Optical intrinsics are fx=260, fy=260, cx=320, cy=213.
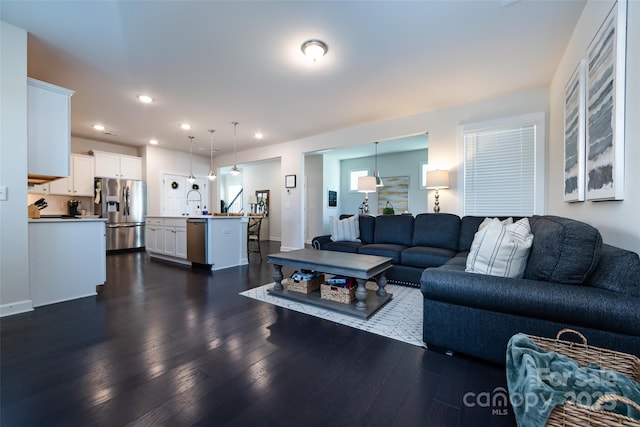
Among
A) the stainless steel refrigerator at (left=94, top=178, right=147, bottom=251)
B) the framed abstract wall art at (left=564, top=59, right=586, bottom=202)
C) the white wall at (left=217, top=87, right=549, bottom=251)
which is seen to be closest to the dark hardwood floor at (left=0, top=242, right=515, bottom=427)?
the framed abstract wall art at (left=564, top=59, right=586, bottom=202)

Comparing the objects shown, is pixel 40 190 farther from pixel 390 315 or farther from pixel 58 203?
pixel 390 315

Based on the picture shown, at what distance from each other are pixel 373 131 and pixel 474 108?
1.69 meters

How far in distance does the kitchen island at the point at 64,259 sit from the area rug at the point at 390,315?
1775 mm

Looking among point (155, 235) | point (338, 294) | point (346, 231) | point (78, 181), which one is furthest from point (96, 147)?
point (338, 294)

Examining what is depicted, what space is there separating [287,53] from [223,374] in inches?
115

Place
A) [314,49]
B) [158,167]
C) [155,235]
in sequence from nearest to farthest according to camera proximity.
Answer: [314,49] < [155,235] < [158,167]

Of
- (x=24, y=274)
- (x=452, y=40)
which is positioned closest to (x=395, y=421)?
(x=452, y=40)

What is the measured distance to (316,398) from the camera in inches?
54.0

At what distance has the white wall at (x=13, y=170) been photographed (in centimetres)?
233

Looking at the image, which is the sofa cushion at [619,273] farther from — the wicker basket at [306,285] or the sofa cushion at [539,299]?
the wicker basket at [306,285]

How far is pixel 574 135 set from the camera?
7.79 ft

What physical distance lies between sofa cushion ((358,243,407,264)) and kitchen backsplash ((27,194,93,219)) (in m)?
6.39

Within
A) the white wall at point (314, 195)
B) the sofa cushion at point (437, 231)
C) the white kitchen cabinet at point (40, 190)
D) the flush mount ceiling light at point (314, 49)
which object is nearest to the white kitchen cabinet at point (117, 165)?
the white kitchen cabinet at point (40, 190)

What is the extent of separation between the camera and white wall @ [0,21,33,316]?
7.65 ft
